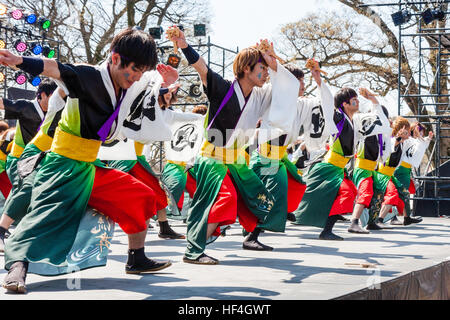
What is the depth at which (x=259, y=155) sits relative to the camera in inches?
223

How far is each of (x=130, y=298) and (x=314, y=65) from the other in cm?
257

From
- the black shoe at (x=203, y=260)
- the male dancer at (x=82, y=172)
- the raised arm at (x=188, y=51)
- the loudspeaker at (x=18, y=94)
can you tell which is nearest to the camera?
the male dancer at (x=82, y=172)

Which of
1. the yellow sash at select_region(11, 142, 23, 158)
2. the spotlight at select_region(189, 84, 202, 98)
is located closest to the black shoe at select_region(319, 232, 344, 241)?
the yellow sash at select_region(11, 142, 23, 158)

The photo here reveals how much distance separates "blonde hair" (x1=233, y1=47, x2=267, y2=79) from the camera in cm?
431

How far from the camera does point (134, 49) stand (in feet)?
10.4

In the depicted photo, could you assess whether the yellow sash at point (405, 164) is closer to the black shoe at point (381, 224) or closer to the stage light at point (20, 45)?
the black shoe at point (381, 224)

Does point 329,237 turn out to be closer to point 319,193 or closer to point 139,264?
point 319,193

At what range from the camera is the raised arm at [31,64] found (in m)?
2.75

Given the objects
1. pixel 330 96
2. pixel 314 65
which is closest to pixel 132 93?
pixel 314 65

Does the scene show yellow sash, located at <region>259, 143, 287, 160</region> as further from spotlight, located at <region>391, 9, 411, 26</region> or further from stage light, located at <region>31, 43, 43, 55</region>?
stage light, located at <region>31, 43, 43, 55</region>

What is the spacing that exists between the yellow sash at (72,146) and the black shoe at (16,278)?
1.89 feet

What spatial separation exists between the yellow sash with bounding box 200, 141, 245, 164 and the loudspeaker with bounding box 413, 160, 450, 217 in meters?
7.87

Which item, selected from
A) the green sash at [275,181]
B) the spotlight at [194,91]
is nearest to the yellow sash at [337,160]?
the green sash at [275,181]

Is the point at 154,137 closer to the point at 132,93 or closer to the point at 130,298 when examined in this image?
the point at 132,93
